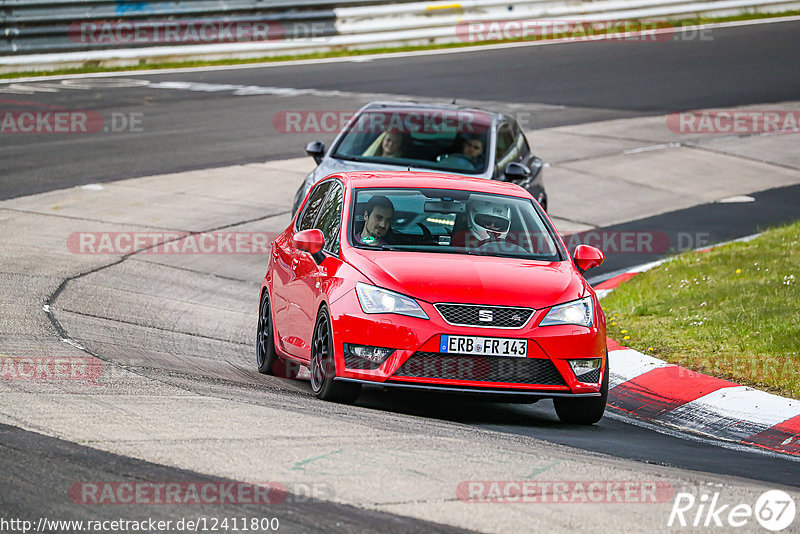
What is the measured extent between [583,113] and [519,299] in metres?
17.6

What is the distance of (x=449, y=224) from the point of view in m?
8.95

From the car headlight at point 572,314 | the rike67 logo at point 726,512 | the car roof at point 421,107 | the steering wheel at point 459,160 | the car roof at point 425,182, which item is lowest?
the rike67 logo at point 726,512

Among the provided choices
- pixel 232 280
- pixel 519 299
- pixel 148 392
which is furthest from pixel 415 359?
pixel 232 280

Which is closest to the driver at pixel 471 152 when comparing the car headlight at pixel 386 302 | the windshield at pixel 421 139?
the windshield at pixel 421 139

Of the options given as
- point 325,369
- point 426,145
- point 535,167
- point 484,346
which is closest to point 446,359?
point 484,346

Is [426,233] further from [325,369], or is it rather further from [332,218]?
[325,369]

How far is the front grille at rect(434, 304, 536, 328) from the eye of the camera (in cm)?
770

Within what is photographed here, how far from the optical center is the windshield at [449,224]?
8703mm

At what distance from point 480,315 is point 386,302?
1.98ft

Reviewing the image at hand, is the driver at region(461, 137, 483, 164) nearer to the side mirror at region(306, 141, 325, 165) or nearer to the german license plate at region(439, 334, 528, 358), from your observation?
the side mirror at region(306, 141, 325, 165)

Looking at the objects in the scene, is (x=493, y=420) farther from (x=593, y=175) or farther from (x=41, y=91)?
(x=41, y=91)

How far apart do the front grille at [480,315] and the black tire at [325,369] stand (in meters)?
0.76

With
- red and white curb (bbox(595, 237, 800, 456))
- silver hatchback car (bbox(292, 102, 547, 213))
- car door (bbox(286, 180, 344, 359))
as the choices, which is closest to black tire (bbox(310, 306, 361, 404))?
car door (bbox(286, 180, 344, 359))

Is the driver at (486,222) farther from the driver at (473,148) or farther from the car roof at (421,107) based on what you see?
the car roof at (421,107)
